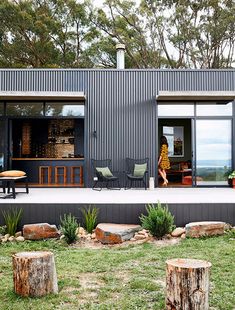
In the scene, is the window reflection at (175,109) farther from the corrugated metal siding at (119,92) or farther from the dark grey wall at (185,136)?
the dark grey wall at (185,136)

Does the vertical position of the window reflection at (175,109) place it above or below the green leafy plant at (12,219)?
above

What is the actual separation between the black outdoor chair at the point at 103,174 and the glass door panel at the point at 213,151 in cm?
231

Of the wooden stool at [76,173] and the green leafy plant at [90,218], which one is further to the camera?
the wooden stool at [76,173]

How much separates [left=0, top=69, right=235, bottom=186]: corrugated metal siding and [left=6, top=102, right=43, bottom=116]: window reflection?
16.9 inches

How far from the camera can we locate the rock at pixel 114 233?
18.4ft

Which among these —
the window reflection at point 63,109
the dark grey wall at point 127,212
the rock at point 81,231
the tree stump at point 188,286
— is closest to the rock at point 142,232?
the dark grey wall at point 127,212

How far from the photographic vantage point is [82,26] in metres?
19.6

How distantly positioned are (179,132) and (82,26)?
9.21 metres

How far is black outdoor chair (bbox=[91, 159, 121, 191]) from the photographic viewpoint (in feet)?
30.6

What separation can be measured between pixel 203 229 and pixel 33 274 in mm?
3174

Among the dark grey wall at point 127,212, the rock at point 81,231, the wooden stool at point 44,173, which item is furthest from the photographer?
the wooden stool at point 44,173

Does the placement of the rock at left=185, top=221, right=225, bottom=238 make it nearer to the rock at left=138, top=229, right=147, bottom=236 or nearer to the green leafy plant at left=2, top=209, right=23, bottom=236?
the rock at left=138, top=229, right=147, bottom=236

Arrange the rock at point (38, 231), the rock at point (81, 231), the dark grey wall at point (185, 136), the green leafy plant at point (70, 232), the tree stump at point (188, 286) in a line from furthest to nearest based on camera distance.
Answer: the dark grey wall at point (185, 136) → the rock at point (81, 231) → the rock at point (38, 231) → the green leafy plant at point (70, 232) → the tree stump at point (188, 286)

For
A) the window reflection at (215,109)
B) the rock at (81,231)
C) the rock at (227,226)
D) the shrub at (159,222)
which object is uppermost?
the window reflection at (215,109)
